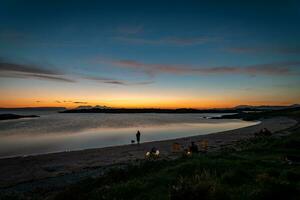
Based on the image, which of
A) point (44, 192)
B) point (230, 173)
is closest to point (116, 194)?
point (230, 173)

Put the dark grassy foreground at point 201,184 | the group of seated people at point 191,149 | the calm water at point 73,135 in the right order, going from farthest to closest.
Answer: the calm water at point 73,135 → the group of seated people at point 191,149 → the dark grassy foreground at point 201,184

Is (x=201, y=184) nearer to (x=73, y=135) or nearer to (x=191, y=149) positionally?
(x=191, y=149)

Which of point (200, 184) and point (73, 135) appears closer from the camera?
point (200, 184)

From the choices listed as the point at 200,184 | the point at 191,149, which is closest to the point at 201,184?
the point at 200,184

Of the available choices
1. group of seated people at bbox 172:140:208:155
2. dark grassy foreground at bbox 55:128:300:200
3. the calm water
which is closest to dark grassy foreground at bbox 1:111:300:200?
dark grassy foreground at bbox 55:128:300:200

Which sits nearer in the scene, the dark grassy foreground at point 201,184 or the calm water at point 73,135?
the dark grassy foreground at point 201,184

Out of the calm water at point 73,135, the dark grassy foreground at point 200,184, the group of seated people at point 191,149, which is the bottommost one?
the calm water at point 73,135

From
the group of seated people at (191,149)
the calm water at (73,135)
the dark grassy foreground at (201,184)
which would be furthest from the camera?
the calm water at (73,135)

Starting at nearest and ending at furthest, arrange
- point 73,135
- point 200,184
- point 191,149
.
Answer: point 200,184 → point 191,149 → point 73,135

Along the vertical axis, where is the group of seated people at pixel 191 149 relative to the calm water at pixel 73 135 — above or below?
above

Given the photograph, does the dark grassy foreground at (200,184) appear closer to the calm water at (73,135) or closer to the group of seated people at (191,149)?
the group of seated people at (191,149)

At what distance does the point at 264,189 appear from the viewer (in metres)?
7.36

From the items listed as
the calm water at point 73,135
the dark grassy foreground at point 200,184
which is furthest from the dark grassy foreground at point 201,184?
the calm water at point 73,135

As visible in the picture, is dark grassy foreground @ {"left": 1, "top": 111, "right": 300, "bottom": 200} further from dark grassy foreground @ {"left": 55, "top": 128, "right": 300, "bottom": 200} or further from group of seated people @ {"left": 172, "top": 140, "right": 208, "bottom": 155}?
group of seated people @ {"left": 172, "top": 140, "right": 208, "bottom": 155}
